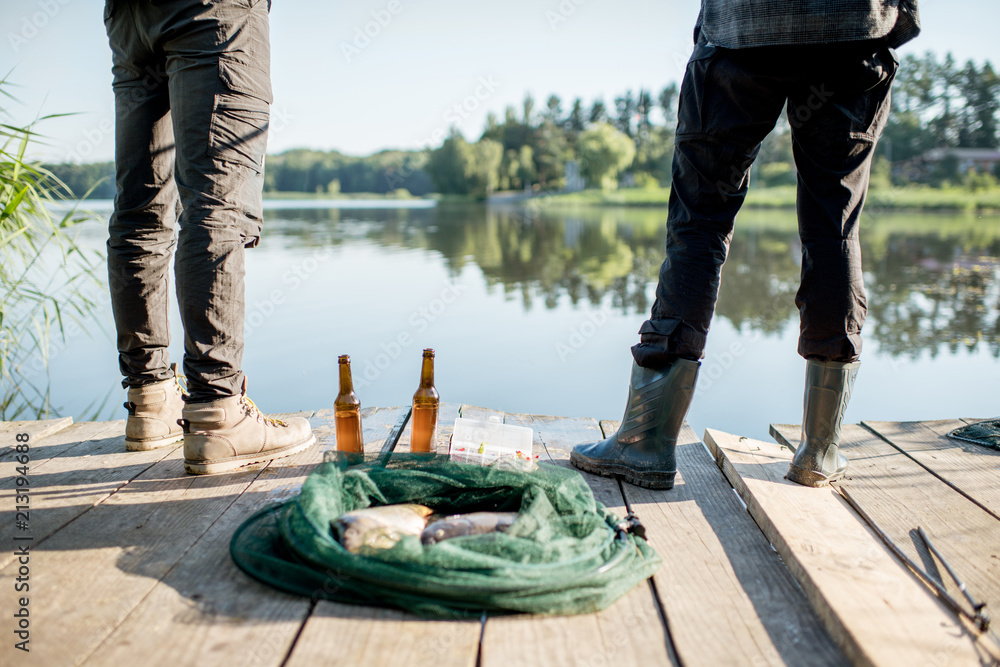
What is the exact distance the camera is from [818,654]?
117cm

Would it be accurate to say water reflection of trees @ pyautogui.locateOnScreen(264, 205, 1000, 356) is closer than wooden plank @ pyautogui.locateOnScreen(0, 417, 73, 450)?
No

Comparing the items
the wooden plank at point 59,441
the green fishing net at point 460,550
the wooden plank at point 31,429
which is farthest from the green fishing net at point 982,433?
the wooden plank at point 31,429

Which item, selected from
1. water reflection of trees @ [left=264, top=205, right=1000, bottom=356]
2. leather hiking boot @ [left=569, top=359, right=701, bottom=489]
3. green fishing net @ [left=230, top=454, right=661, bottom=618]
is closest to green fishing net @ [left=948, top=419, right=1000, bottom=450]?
leather hiking boot @ [left=569, top=359, right=701, bottom=489]

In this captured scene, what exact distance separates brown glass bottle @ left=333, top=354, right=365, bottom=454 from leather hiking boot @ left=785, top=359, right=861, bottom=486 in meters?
1.37

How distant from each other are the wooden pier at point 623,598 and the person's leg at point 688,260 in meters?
0.13

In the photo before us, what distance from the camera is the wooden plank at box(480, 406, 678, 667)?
3.70 ft

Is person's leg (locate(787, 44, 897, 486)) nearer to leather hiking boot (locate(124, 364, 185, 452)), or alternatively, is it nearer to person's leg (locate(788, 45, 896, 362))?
person's leg (locate(788, 45, 896, 362))

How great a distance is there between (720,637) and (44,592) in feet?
4.57

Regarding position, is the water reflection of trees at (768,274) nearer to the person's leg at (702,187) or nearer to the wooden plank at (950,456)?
the wooden plank at (950,456)

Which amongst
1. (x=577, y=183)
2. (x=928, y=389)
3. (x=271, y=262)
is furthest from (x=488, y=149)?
(x=928, y=389)

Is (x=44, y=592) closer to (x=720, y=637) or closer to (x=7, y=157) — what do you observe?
(x=720, y=637)

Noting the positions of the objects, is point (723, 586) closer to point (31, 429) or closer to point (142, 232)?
point (142, 232)

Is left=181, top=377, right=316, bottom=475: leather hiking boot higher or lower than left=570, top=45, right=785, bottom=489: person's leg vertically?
lower

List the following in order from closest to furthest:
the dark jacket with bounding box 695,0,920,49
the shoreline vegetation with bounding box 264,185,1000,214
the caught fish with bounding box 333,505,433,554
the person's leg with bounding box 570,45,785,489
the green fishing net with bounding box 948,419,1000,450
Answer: the caught fish with bounding box 333,505,433,554 < the dark jacket with bounding box 695,0,920,49 < the person's leg with bounding box 570,45,785,489 < the green fishing net with bounding box 948,419,1000,450 < the shoreline vegetation with bounding box 264,185,1000,214
